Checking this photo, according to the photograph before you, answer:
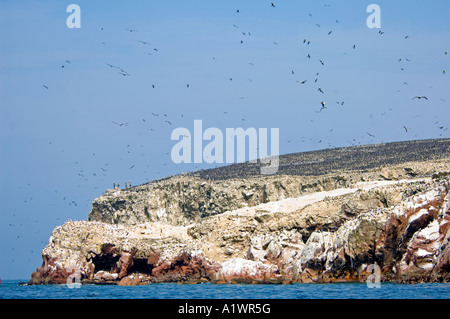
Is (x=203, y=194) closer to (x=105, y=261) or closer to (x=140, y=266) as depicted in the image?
(x=140, y=266)

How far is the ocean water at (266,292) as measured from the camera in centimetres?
4250

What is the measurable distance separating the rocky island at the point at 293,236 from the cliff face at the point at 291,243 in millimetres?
81

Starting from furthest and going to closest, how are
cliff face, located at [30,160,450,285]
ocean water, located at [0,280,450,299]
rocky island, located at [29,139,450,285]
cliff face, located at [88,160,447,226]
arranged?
cliff face, located at [88,160,447,226] < rocky island, located at [29,139,450,285] < cliff face, located at [30,160,450,285] < ocean water, located at [0,280,450,299]

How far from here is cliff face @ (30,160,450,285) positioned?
51531 mm

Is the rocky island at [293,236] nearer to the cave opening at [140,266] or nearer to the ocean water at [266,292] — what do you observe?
the cave opening at [140,266]

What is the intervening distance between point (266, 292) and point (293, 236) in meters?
17.0

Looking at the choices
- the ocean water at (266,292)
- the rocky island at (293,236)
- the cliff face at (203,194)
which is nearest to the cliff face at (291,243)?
the rocky island at (293,236)

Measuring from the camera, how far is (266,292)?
47.9 metres

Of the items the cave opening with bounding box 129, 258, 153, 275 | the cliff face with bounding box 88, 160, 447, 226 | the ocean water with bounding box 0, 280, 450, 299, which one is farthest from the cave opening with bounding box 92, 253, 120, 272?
the cliff face with bounding box 88, 160, 447, 226

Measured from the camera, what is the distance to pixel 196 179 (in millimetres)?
108000

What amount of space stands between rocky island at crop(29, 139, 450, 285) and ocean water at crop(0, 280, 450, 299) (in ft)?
10.4

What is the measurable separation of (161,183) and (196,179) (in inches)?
197

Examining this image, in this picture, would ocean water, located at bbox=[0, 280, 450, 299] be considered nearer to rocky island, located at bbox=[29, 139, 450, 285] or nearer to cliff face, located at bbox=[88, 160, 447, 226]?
rocky island, located at bbox=[29, 139, 450, 285]
